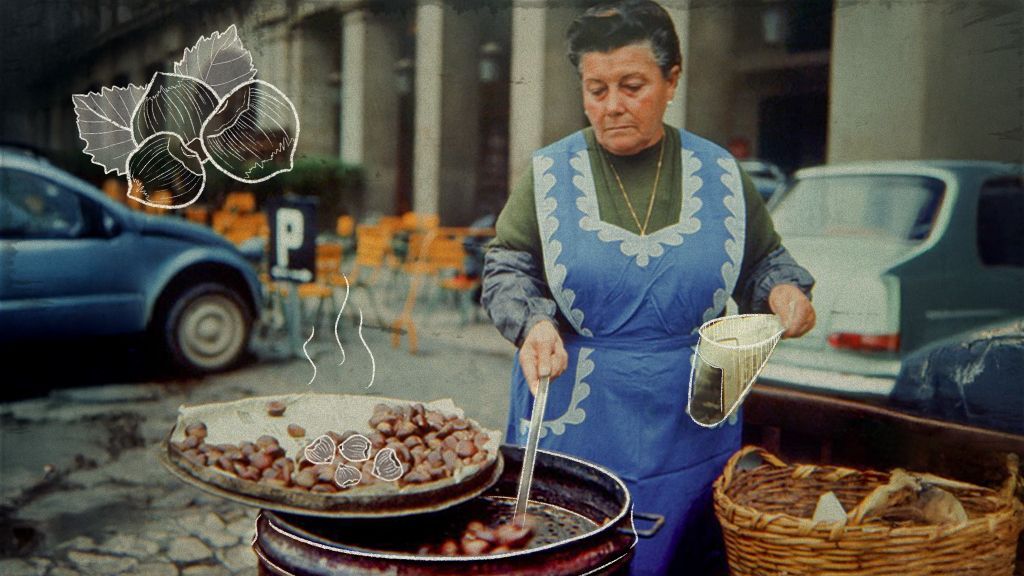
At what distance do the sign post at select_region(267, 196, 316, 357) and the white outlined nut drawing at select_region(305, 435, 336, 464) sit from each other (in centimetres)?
183

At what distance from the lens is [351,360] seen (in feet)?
12.2

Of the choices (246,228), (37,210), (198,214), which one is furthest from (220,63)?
(37,210)

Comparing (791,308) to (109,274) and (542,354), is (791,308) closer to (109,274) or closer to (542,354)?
(542,354)

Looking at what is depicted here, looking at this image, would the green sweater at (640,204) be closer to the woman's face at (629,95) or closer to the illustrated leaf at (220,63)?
the woman's face at (629,95)

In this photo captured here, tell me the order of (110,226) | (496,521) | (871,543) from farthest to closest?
1. (110,226)
2. (496,521)
3. (871,543)

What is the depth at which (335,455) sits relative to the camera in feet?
7.63

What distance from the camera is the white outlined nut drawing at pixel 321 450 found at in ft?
7.57

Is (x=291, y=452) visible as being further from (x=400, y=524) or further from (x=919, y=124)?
(x=919, y=124)

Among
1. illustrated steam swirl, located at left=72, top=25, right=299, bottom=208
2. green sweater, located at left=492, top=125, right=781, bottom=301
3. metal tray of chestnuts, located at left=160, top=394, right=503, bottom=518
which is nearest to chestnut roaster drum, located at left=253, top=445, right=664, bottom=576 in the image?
metal tray of chestnuts, located at left=160, top=394, right=503, bottom=518

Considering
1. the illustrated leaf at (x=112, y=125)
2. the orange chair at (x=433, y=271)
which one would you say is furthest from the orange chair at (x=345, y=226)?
the illustrated leaf at (x=112, y=125)

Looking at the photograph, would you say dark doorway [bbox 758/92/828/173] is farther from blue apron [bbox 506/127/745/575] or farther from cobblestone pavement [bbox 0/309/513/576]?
cobblestone pavement [bbox 0/309/513/576]

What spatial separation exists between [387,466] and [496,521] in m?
0.33

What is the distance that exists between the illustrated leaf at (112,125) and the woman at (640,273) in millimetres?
1715

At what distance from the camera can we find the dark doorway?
347 cm
